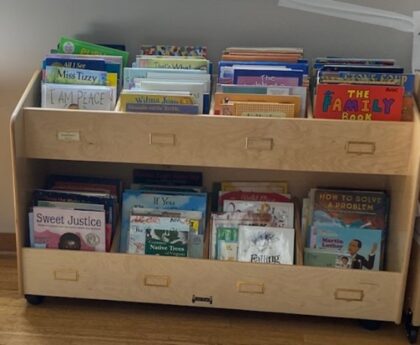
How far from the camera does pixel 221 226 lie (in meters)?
1.80

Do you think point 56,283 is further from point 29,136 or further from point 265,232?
point 265,232

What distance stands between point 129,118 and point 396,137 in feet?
2.41

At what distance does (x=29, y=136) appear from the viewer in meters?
1.70

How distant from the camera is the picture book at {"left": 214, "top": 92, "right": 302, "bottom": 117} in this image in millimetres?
1664

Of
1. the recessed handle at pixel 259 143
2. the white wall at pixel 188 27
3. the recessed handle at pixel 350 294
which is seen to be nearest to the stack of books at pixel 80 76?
the white wall at pixel 188 27

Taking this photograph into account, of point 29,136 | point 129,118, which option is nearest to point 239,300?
point 129,118

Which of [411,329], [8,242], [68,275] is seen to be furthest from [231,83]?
[8,242]

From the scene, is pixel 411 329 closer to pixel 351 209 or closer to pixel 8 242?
pixel 351 209

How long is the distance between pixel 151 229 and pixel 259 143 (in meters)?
0.43

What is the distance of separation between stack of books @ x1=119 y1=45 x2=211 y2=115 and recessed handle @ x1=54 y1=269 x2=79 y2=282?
1.71 ft

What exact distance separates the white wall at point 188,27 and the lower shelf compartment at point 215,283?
2.20ft

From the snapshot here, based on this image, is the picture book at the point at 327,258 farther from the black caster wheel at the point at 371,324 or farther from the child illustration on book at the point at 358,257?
the black caster wheel at the point at 371,324

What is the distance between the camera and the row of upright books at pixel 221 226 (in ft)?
5.87

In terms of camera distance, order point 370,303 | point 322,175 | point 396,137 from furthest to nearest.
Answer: point 322,175 < point 370,303 < point 396,137
